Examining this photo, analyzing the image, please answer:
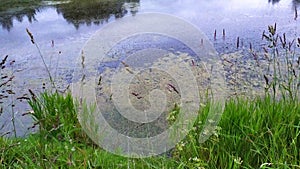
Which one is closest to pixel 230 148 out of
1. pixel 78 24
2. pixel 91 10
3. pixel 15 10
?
pixel 78 24

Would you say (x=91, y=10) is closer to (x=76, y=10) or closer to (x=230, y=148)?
(x=76, y=10)

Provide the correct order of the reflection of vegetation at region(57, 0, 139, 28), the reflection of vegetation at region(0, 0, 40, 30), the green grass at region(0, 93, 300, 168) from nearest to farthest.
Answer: the green grass at region(0, 93, 300, 168) → the reflection of vegetation at region(57, 0, 139, 28) → the reflection of vegetation at region(0, 0, 40, 30)

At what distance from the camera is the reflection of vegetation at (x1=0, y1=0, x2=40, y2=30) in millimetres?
5557

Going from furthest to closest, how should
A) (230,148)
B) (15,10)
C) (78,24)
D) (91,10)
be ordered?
(15,10)
(91,10)
(78,24)
(230,148)

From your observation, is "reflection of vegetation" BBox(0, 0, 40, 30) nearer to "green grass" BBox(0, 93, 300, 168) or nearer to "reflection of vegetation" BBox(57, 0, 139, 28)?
"reflection of vegetation" BBox(57, 0, 139, 28)

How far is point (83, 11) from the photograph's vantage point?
19.1 ft

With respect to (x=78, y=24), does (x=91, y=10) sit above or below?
above

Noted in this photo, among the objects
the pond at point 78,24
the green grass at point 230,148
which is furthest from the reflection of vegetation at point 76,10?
the green grass at point 230,148

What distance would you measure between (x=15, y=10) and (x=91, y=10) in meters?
1.32

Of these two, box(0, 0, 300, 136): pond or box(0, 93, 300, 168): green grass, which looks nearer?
box(0, 93, 300, 168): green grass

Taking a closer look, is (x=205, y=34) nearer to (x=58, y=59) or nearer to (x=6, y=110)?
(x=58, y=59)

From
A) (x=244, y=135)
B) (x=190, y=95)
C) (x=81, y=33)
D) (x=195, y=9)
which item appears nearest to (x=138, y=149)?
(x=244, y=135)

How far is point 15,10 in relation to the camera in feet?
20.2

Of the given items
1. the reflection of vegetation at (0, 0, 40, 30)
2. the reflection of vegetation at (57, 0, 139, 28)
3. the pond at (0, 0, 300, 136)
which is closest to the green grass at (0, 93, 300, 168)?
the pond at (0, 0, 300, 136)
